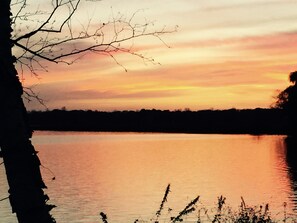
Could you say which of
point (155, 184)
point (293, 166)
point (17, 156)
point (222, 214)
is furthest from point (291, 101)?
point (17, 156)

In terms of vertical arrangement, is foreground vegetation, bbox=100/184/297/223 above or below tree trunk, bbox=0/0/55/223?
below

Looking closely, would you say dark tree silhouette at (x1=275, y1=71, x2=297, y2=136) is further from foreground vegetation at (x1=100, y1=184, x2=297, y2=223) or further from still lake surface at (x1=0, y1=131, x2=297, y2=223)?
foreground vegetation at (x1=100, y1=184, x2=297, y2=223)

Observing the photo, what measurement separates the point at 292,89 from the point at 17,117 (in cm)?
10610

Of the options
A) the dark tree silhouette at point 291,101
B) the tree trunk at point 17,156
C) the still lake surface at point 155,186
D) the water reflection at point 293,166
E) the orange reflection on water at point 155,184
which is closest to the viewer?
the tree trunk at point 17,156

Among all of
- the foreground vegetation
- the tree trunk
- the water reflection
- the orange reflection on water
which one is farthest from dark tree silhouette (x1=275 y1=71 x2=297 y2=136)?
the tree trunk

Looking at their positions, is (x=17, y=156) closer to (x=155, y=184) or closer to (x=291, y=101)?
(x=155, y=184)

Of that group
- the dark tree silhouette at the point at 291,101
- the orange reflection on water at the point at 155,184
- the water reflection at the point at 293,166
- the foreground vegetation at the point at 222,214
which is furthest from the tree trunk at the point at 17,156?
the dark tree silhouette at the point at 291,101

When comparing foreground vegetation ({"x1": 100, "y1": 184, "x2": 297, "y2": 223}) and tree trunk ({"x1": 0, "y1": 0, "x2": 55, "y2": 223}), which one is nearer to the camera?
tree trunk ({"x1": 0, "y1": 0, "x2": 55, "y2": 223})

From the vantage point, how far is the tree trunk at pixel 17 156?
13.6 ft

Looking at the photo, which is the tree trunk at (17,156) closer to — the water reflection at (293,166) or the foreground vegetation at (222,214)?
the foreground vegetation at (222,214)

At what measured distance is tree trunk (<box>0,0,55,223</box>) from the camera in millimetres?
4160

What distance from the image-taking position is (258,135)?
198m

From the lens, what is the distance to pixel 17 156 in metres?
4.17

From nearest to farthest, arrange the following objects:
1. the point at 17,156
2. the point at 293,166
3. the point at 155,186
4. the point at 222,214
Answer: the point at 17,156 → the point at 222,214 → the point at 155,186 → the point at 293,166
